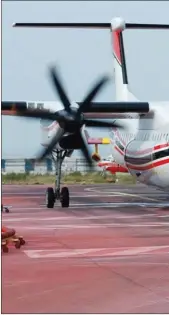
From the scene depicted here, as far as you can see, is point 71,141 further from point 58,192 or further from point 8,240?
point 8,240

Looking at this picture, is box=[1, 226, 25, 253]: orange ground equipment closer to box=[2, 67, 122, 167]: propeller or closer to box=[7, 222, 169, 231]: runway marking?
box=[7, 222, 169, 231]: runway marking

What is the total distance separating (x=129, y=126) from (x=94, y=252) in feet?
41.4

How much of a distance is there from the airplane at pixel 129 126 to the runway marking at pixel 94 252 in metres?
6.15

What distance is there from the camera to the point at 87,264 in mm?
9125

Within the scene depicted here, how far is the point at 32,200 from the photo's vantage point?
2275 centimetres

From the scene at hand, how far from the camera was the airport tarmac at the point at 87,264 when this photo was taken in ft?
22.2

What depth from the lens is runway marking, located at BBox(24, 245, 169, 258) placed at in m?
9.92

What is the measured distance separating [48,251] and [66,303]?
3.65 metres

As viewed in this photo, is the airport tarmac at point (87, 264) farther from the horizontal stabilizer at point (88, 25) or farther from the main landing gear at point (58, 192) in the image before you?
the horizontal stabilizer at point (88, 25)

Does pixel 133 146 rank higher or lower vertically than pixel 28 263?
higher

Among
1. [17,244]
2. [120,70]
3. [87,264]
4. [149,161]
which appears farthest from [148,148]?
[87,264]

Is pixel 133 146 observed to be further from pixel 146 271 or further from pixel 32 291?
pixel 32 291

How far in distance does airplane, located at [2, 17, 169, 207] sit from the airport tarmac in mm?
2216

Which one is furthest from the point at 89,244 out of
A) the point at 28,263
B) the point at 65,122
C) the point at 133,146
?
the point at 133,146
